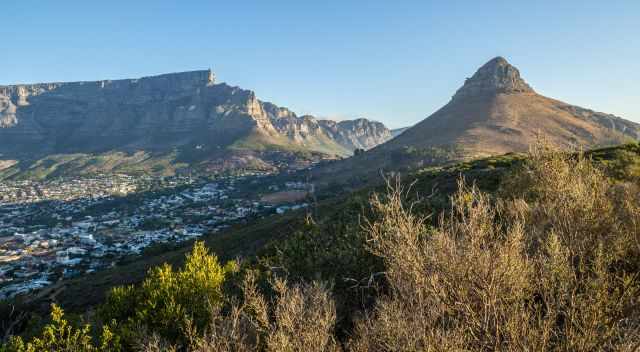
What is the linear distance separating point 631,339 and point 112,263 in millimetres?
78208

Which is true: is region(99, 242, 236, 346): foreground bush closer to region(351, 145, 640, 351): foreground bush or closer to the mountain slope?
region(351, 145, 640, 351): foreground bush

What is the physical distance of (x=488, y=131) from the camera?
147750 millimetres

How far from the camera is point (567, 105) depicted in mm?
181500

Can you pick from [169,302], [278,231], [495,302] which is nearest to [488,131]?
[278,231]

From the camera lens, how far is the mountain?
424 ft

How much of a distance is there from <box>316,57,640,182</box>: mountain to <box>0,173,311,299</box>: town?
33430 mm

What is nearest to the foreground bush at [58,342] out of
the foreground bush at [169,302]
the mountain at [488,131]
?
the foreground bush at [169,302]

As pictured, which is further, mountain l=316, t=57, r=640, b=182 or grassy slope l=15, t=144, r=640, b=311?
mountain l=316, t=57, r=640, b=182

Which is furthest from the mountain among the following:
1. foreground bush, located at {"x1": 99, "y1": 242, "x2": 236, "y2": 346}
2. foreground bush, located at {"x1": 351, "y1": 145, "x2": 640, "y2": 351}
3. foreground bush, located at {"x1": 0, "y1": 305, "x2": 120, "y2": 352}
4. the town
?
foreground bush, located at {"x1": 351, "y1": 145, "x2": 640, "y2": 351}

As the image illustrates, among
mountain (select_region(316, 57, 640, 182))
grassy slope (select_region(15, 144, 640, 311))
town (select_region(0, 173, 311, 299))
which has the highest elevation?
mountain (select_region(316, 57, 640, 182))

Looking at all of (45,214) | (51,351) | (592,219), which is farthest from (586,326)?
(45,214)

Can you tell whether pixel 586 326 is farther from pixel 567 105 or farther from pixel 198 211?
pixel 567 105

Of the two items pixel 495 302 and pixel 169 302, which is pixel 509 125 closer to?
pixel 169 302

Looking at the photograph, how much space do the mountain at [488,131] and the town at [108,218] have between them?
33.4 metres
